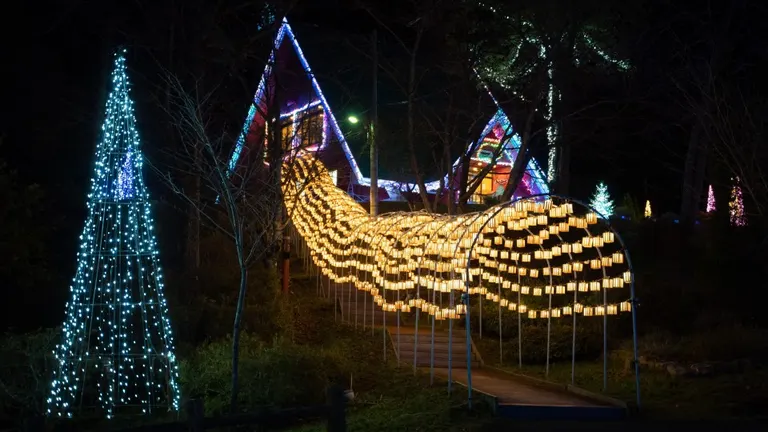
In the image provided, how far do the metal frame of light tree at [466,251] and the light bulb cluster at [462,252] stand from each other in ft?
0.08

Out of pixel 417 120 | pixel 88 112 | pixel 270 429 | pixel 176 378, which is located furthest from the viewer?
pixel 417 120

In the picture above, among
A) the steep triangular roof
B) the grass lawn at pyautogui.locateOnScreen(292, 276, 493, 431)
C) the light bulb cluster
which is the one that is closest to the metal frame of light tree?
the light bulb cluster

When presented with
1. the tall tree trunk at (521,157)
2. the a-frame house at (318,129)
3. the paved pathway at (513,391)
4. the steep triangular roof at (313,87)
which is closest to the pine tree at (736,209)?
the tall tree trunk at (521,157)

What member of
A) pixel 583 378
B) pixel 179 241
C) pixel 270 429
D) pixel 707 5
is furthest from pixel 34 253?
pixel 707 5

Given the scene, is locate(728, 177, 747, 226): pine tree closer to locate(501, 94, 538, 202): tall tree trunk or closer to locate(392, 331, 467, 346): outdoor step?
locate(501, 94, 538, 202): tall tree trunk

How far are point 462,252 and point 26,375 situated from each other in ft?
23.9

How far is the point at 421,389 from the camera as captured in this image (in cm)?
1413

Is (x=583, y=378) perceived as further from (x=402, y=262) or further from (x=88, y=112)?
(x=88, y=112)

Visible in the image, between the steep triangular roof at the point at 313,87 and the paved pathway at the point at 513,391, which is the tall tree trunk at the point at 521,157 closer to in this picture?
the steep triangular roof at the point at 313,87

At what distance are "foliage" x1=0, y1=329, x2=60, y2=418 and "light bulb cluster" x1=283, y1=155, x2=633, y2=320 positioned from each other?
556cm

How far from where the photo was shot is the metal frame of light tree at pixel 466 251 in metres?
14.2

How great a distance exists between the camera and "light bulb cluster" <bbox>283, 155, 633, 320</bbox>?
569 inches

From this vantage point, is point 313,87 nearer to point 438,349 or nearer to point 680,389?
point 438,349

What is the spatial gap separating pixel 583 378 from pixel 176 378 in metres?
6.87
